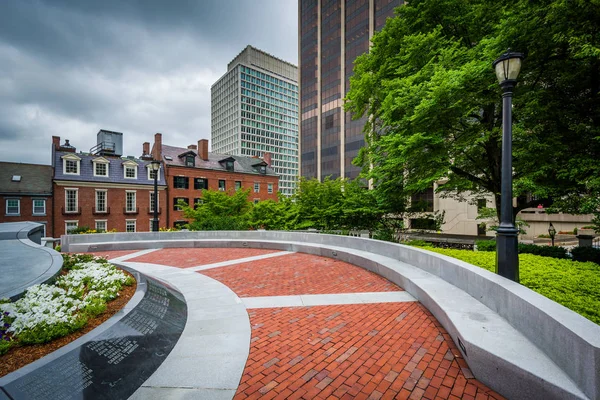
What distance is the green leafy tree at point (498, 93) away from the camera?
325 inches

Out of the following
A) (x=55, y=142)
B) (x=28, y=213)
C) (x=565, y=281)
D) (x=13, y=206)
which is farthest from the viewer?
(x=55, y=142)

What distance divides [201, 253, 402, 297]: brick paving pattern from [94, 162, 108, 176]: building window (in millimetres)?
31246

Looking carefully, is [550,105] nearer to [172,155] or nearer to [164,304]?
[164,304]

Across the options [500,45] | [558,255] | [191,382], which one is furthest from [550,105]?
[191,382]

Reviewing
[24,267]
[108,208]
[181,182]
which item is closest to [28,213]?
[108,208]

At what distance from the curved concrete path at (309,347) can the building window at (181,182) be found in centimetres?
3103

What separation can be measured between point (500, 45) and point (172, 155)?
38.1m

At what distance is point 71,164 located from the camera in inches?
1193

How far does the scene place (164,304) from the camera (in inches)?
211

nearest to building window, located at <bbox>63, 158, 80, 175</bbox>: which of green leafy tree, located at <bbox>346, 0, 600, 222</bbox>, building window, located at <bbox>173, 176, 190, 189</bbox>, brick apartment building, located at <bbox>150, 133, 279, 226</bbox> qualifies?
brick apartment building, located at <bbox>150, 133, 279, 226</bbox>

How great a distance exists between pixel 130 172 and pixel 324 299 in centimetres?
3614

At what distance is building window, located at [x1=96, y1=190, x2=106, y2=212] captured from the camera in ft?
103

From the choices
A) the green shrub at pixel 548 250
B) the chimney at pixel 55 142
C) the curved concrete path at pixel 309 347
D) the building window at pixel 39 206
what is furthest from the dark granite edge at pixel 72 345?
the chimney at pixel 55 142

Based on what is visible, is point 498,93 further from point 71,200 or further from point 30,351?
point 71,200
